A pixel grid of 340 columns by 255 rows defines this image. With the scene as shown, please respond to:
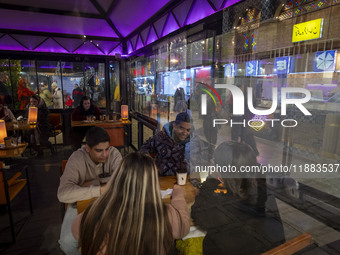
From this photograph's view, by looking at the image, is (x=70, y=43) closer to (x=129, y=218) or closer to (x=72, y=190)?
(x=72, y=190)

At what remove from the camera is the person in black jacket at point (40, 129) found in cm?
→ 608

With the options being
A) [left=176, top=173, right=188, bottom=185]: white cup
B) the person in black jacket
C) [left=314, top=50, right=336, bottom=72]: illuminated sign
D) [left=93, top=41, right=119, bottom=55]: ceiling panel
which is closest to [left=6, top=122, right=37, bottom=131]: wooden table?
the person in black jacket

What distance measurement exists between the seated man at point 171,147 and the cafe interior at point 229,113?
22cm

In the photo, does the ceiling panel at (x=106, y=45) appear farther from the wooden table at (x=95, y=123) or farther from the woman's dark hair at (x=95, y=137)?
the woman's dark hair at (x=95, y=137)

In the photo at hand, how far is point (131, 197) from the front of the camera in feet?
4.21

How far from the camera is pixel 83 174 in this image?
7.49 ft

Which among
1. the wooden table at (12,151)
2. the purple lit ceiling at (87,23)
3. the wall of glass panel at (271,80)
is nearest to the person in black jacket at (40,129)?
the wooden table at (12,151)

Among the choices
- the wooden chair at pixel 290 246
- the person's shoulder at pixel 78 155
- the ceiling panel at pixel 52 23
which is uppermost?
the ceiling panel at pixel 52 23

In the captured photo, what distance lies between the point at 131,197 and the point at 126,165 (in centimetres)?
19

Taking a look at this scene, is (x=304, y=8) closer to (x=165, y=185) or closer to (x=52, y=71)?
(x=165, y=185)

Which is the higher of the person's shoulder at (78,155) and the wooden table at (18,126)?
the person's shoulder at (78,155)

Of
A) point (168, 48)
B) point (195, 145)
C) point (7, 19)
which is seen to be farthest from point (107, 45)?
point (195, 145)

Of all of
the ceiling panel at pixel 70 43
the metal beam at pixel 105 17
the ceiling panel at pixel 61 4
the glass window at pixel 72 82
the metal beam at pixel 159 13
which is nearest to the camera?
the metal beam at pixel 159 13

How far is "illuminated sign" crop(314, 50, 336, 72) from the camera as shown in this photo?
2944 mm
